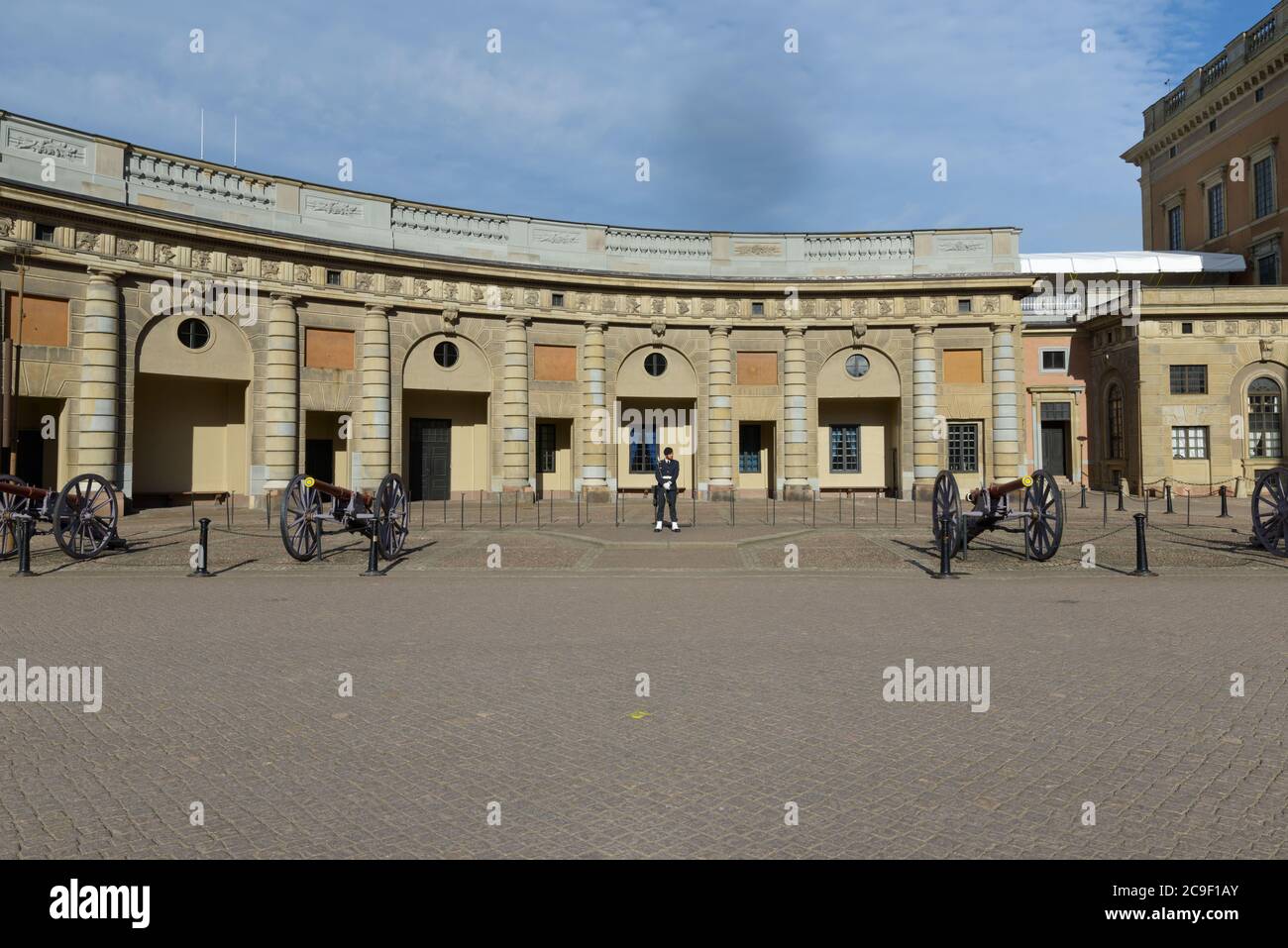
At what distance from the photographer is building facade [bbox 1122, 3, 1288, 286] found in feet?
117

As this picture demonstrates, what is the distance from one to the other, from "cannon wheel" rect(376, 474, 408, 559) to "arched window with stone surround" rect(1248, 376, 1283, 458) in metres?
33.1

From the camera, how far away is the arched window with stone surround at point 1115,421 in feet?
113

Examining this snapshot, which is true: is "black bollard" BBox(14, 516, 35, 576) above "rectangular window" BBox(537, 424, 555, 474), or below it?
below

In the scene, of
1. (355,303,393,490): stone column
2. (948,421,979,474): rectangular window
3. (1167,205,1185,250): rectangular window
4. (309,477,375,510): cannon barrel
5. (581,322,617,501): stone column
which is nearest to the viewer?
(309,477,375,510): cannon barrel

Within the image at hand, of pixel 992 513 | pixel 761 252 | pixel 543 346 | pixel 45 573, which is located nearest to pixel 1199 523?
pixel 992 513

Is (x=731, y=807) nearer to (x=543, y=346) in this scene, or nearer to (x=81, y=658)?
(x=81, y=658)

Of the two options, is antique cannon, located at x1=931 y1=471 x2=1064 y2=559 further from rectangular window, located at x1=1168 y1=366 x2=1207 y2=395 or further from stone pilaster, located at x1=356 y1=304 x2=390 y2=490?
rectangular window, located at x1=1168 y1=366 x2=1207 y2=395

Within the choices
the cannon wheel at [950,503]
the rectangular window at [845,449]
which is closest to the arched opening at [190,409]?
the cannon wheel at [950,503]

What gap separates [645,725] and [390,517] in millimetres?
10600

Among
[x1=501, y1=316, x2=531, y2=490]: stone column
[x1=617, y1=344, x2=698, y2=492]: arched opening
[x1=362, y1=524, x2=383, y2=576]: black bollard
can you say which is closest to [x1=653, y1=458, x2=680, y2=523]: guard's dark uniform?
[x1=362, y1=524, x2=383, y2=576]: black bollard

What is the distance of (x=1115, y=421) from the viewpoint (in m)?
35.2

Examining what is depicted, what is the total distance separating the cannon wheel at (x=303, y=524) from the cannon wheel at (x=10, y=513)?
175 inches

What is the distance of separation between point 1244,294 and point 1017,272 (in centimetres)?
1030

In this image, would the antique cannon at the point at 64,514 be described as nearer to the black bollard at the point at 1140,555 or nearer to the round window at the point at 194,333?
the round window at the point at 194,333
